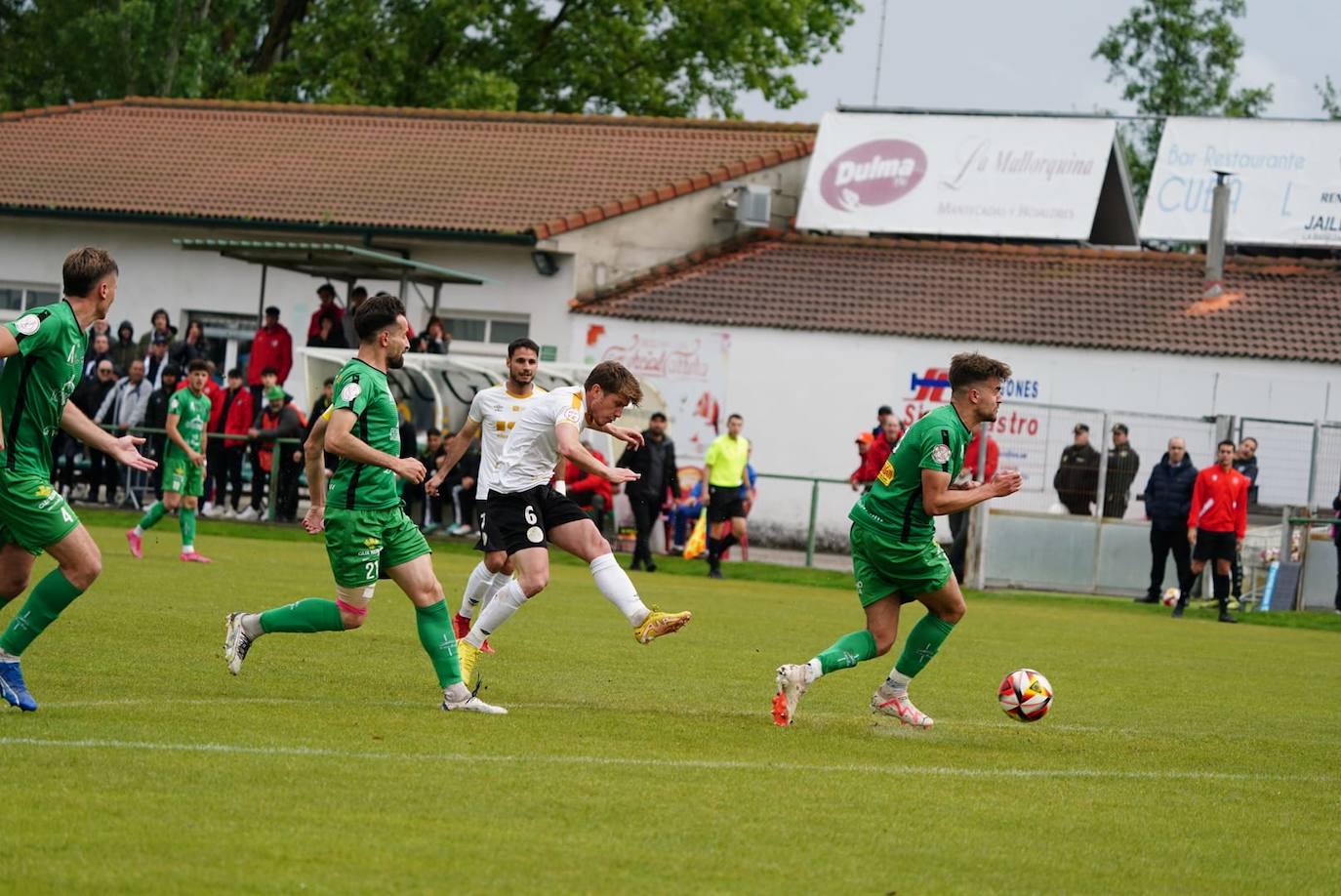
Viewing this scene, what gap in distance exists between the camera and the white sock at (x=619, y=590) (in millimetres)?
10180

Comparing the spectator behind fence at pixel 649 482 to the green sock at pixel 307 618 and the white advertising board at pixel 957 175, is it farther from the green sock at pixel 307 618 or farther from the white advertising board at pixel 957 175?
the green sock at pixel 307 618

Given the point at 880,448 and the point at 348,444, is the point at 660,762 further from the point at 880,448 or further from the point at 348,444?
the point at 880,448

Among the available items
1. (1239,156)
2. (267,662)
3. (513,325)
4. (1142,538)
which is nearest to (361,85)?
(513,325)

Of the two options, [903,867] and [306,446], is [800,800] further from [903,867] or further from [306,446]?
[306,446]

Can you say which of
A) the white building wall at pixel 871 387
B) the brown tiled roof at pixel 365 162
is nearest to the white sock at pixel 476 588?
the white building wall at pixel 871 387

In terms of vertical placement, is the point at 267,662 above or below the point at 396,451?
below

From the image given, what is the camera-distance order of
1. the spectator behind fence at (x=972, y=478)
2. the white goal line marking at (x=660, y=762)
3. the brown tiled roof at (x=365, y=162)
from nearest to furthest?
1. the white goal line marking at (x=660, y=762)
2. the spectator behind fence at (x=972, y=478)
3. the brown tiled roof at (x=365, y=162)

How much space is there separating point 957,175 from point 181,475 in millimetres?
18878

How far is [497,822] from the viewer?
6359mm

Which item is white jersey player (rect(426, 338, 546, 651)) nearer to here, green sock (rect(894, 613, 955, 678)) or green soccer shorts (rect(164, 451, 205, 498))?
green sock (rect(894, 613, 955, 678))

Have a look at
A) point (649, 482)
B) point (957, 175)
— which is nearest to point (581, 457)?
point (649, 482)

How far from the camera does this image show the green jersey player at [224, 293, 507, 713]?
8.87 meters

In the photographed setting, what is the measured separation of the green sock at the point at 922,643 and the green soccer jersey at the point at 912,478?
1.75 feet

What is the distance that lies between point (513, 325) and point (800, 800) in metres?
26.9
